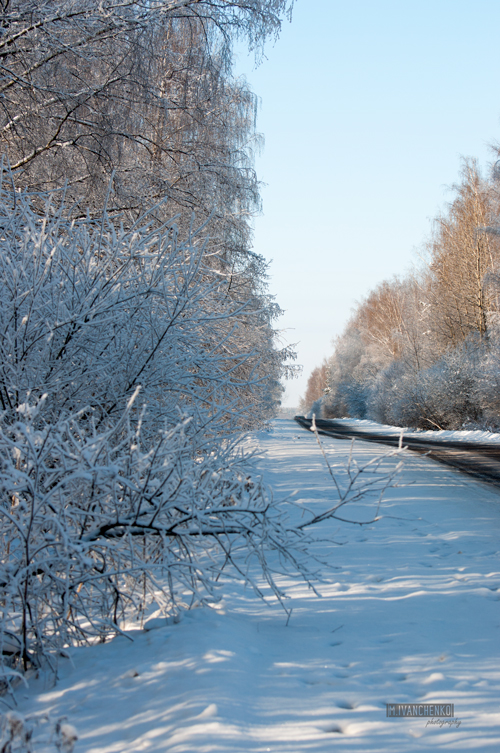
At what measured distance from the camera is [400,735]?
6.82 feet

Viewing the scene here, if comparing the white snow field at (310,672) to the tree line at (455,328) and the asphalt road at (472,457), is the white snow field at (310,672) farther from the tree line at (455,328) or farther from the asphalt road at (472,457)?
the tree line at (455,328)

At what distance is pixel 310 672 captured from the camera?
2.60m

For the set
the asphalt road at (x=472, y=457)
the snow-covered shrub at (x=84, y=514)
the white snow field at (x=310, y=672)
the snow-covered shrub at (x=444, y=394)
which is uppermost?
the snow-covered shrub at (x=444, y=394)

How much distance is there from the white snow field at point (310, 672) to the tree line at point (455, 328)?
1483 centimetres

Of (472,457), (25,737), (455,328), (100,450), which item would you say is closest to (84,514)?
(100,450)

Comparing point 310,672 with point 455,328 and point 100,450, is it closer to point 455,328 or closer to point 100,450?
point 100,450

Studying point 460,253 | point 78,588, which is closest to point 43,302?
point 78,588

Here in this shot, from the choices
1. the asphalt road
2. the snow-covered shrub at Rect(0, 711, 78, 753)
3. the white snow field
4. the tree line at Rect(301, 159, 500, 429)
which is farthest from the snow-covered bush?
the tree line at Rect(301, 159, 500, 429)

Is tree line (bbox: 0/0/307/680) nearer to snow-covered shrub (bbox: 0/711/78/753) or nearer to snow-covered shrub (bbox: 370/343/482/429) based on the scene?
snow-covered shrub (bbox: 0/711/78/753)

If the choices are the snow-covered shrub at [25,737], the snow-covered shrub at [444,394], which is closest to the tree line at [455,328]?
the snow-covered shrub at [444,394]

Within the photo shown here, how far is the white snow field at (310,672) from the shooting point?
2.06 metres

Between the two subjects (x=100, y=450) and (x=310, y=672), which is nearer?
(x=100, y=450)

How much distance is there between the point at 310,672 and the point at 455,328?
24474mm

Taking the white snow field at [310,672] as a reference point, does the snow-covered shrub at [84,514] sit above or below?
above
